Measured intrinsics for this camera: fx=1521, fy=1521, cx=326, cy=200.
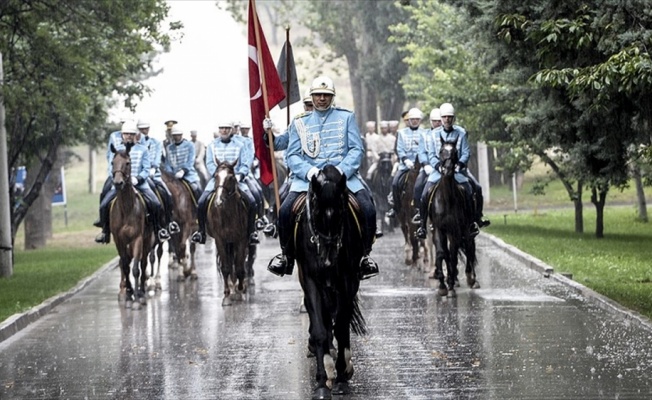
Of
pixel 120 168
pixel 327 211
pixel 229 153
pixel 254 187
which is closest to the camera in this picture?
pixel 327 211

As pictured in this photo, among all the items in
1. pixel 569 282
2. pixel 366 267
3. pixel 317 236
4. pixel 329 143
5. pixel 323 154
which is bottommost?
pixel 569 282

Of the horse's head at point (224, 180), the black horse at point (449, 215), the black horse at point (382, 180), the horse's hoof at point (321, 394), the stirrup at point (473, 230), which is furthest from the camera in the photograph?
the black horse at point (382, 180)

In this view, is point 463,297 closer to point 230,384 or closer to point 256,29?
point 256,29

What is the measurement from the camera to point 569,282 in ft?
77.3

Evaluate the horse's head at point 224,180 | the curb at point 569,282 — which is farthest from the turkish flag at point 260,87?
the horse's head at point 224,180

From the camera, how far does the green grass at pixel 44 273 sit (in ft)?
79.6

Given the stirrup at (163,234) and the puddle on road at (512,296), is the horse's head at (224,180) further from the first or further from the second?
the puddle on road at (512,296)

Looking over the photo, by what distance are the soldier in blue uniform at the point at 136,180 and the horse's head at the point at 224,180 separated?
1.28 m

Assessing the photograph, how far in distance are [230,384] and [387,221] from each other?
95.0ft

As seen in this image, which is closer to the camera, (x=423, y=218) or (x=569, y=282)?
(x=569, y=282)

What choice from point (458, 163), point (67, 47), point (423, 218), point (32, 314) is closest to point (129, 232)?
point (32, 314)

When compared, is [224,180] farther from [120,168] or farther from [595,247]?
[595,247]

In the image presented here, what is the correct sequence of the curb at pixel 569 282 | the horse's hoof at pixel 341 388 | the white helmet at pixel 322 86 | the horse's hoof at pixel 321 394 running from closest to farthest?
the horse's hoof at pixel 321 394 < the horse's hoof at pixel 341 388 < the white helmet at pixel 322 86 < the curb at pixel 569 282

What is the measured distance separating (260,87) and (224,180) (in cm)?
585
